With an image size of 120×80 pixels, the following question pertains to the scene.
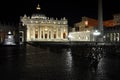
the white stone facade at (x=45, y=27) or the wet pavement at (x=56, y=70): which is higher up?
the white stone facade at (x=45, y=27)

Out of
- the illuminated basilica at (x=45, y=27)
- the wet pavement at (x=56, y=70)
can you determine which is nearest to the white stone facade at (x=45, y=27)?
the illuminated basilica at (x=45, y=27)

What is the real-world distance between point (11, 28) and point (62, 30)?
51.9 metres

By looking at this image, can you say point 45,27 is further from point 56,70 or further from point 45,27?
point 56,70

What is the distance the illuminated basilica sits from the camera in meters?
149

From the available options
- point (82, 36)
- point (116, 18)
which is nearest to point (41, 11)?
point (82, 36)

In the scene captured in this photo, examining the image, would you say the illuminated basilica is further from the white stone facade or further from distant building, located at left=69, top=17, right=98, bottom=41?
distant building, located at left=69, top=17, right=98, bottom=41

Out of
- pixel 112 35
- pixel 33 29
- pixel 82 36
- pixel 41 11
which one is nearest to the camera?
pixel 112 35

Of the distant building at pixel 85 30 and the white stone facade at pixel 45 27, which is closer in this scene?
the distant building at pixel 85 30

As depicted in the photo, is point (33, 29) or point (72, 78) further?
point (33, 29)

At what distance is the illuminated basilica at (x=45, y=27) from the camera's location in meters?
149

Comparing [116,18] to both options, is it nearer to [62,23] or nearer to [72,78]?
A: [62,23]

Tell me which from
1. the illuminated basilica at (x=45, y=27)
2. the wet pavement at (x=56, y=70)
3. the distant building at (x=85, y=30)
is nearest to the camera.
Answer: the wet pavement at (x=56, y=70)

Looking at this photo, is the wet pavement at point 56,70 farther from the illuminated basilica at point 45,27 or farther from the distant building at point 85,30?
the illuminated basilica at point 45,27

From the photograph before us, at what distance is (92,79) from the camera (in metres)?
13.4
